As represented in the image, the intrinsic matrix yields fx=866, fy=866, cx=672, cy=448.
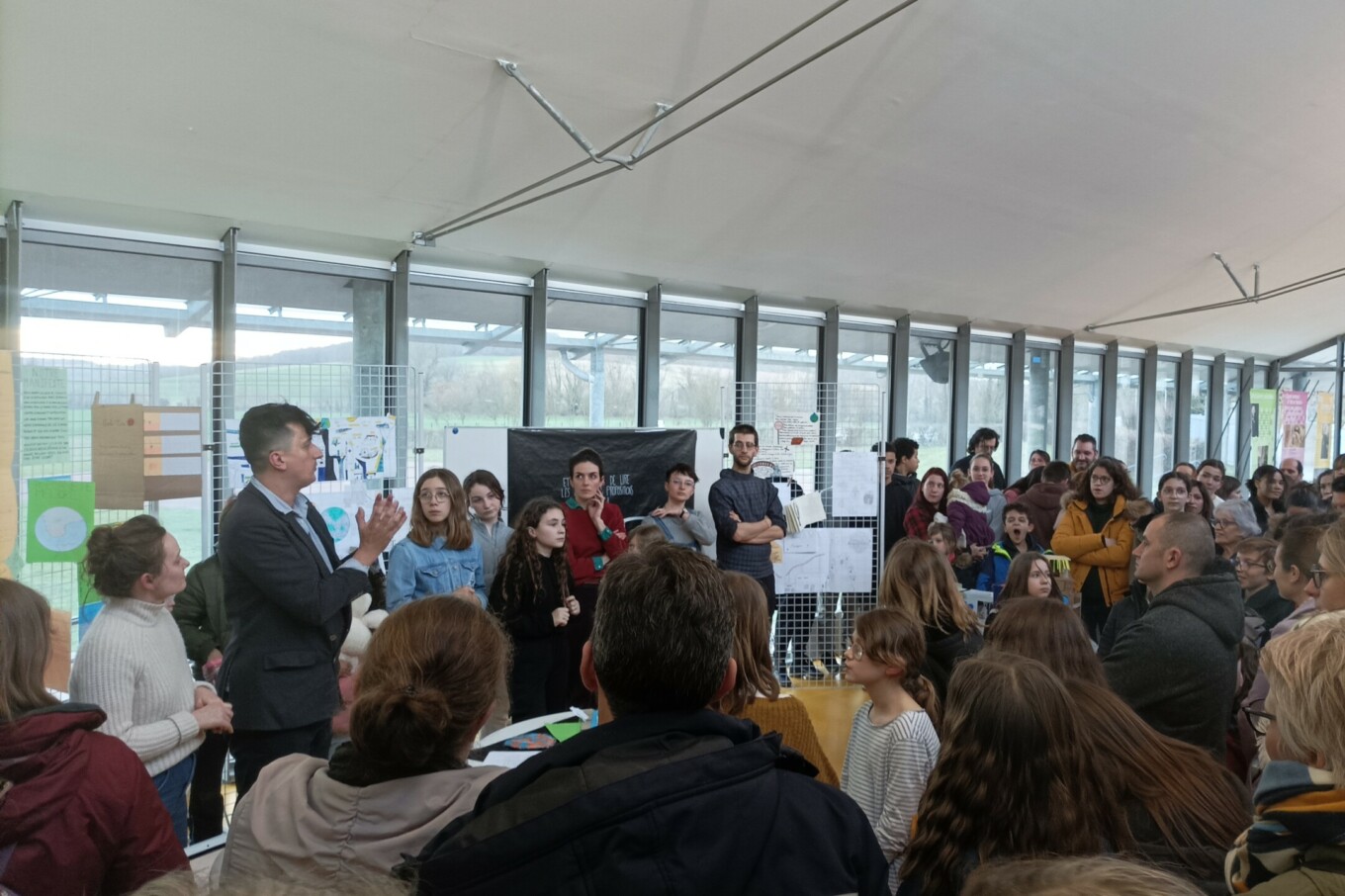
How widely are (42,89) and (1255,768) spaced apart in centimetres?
471

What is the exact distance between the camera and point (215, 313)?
4.94 meters

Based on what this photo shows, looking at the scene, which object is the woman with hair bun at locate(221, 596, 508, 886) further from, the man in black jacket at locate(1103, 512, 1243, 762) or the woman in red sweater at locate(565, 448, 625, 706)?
the woman in red sweater at locate(565, 448, 625, 706)

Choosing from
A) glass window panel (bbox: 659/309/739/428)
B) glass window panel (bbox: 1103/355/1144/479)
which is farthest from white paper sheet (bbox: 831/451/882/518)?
glass window panel (bbox: 1103/355/1144/479)

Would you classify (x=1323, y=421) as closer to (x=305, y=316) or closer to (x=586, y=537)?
(x=586, y=537)

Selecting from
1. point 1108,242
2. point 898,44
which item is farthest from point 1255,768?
point 1108,242

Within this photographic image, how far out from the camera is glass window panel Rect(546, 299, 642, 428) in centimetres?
632

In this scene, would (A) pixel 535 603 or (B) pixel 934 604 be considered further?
(A) pixel 535 603

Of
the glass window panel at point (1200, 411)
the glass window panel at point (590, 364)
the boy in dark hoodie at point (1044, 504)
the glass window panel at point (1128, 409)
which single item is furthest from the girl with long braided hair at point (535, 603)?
the glass window panel at point (1200, 411)

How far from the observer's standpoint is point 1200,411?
1181cm

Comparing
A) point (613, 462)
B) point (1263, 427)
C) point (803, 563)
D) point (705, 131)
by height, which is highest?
point (705, 131)

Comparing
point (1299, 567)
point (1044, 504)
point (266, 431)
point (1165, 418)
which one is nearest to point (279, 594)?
point (266, 431)

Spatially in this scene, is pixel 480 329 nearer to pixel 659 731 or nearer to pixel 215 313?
pixel 215 313

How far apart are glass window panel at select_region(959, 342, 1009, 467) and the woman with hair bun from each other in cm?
819

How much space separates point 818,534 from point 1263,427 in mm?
9770
